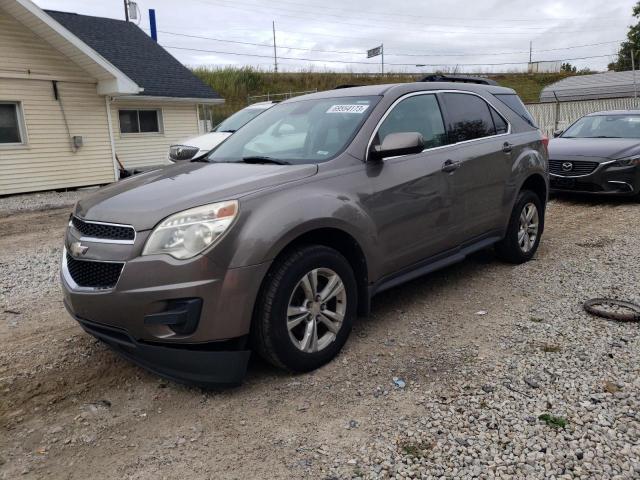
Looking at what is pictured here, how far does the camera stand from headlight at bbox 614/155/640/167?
28.6ft

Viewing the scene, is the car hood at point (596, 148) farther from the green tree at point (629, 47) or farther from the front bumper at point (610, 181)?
the green tree at point (629, 47)

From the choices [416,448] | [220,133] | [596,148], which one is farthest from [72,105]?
[416,448]

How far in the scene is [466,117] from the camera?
4.84 m

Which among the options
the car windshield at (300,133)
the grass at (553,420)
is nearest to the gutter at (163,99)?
the car windshield at (300,133)

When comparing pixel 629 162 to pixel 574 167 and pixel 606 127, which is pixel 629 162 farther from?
pixel 606 127

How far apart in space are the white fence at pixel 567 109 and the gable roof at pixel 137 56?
45.2 ft

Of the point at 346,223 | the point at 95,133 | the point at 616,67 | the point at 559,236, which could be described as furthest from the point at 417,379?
the point at 616,67

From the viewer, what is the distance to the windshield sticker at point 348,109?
4074 mm

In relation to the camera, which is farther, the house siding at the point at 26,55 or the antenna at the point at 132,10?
the antenna at the point at 132,10

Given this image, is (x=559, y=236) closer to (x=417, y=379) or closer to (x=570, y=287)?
(x=570, y=287)

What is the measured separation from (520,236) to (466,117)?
4.86ft

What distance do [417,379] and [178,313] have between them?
152cm

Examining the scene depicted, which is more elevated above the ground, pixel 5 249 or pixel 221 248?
pixel 221 248

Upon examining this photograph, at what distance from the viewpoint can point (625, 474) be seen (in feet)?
7.93
